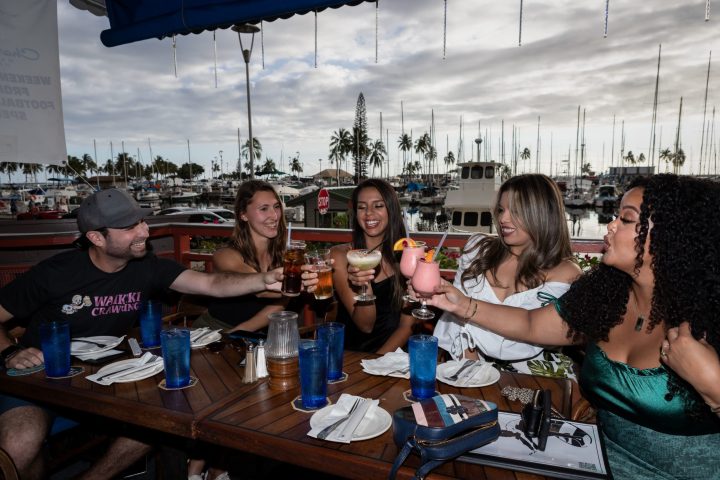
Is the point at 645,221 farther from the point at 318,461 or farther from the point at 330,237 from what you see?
the point at 330,237

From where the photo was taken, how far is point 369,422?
1.24 m

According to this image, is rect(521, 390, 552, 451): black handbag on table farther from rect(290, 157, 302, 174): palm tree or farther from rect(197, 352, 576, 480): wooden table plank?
rect(290, 157, 302, 174): palm tree

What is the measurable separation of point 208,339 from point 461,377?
112cm

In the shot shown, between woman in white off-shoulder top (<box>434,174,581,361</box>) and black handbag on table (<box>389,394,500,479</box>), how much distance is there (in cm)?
101

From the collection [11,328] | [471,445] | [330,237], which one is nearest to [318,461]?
[471,445]

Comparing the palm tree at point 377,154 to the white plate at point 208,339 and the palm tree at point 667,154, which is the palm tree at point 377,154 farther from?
the white plate at point 208,339

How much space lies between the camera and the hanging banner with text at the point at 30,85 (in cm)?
254

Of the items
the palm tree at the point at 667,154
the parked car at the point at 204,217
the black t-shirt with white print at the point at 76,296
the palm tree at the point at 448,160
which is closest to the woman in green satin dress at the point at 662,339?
the black t-shirt with white print at the point at 76,296

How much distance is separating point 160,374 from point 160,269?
2.86ft

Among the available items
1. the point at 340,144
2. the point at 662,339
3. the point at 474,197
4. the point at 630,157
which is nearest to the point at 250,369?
the point at 662,339

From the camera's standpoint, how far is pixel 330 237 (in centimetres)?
380

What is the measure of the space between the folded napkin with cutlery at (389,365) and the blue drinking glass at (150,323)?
3.04 feet

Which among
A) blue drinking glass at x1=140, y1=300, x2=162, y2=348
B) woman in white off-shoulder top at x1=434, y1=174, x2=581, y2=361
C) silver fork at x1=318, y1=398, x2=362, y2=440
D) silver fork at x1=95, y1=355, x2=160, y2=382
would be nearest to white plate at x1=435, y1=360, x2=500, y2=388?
silver fork at x1=318, y1=398, x2=362, y2=440

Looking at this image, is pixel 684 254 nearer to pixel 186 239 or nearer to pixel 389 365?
pixel 389 365
